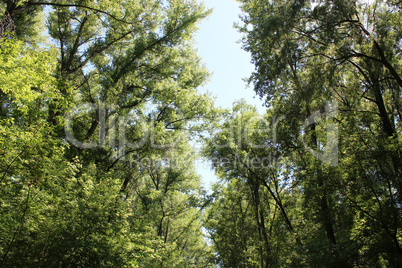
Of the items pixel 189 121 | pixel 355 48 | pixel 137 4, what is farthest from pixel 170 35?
pixel 355 48

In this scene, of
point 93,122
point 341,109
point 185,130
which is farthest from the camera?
point 185,130

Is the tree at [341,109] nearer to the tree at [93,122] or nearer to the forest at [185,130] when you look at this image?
the forest at [185,130]

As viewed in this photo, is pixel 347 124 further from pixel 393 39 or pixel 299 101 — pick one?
pixel 393 39

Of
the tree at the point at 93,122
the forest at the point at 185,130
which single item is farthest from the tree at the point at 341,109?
the tree at the point at 93,122

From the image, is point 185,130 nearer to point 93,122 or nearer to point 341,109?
point 93,122

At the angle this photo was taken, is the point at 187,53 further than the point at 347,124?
Yes

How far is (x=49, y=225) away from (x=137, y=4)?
8861mm

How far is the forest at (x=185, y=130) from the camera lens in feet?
15.8

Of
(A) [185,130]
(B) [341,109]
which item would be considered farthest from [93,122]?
(B) [341,109]

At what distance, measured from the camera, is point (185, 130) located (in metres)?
12.6

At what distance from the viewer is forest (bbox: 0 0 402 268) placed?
15.8 feet

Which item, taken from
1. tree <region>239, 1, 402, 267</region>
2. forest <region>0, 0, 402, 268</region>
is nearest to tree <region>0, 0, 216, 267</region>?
forest <region>0, 0, 402, 268</region>

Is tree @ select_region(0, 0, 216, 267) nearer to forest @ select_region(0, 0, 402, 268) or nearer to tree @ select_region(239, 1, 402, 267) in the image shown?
forest @ select_region(0, 0, 402, 268)

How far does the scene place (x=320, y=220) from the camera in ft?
25.5
